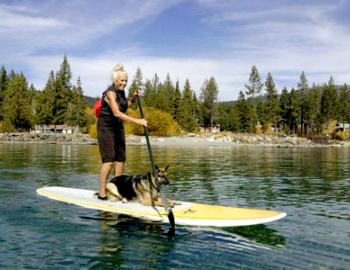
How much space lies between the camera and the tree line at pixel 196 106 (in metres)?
104

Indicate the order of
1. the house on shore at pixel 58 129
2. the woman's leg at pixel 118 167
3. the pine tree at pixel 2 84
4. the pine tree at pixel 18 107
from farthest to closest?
1. the pine tree at pixel 2 84
2. the pine tree at pixel 18 107
3. the house on shore at pixel 58 129
4. the woman's leg at pixel 118 167

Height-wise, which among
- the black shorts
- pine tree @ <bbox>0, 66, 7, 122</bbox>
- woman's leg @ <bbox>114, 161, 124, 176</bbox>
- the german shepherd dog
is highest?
pine tree @ <bbox>0, 66, 7, 122</bbox>

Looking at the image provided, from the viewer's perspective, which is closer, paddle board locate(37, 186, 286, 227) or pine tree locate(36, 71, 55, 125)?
paddle board locate(37, 186, 286, 227)

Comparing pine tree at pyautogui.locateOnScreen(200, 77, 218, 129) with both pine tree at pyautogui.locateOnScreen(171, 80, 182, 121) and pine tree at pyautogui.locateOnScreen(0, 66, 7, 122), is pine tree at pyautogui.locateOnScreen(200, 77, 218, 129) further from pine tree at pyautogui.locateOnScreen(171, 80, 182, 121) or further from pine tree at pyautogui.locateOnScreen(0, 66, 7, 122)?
pine tree at pyautogui.locateOnScreen(0, 66, 7, 122)

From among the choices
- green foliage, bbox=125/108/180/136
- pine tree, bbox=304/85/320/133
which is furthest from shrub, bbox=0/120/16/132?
pine tree, bbox=304/85/320/133

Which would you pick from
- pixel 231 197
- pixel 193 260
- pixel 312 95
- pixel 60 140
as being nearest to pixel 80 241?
pixel 193 260

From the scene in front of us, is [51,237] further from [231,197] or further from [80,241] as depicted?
[231,197]

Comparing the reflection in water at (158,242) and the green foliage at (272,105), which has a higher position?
the green foliage at (272,105)

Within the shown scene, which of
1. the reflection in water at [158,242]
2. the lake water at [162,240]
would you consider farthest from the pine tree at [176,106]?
the reflection in water at [158,242]

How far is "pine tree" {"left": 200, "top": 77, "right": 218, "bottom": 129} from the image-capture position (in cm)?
12462

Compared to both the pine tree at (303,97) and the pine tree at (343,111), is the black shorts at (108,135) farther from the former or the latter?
the pine tree at (343,111)

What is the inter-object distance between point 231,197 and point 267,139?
287 ft

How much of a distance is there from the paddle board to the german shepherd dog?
21 cm

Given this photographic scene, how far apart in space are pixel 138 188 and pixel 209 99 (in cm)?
11664
